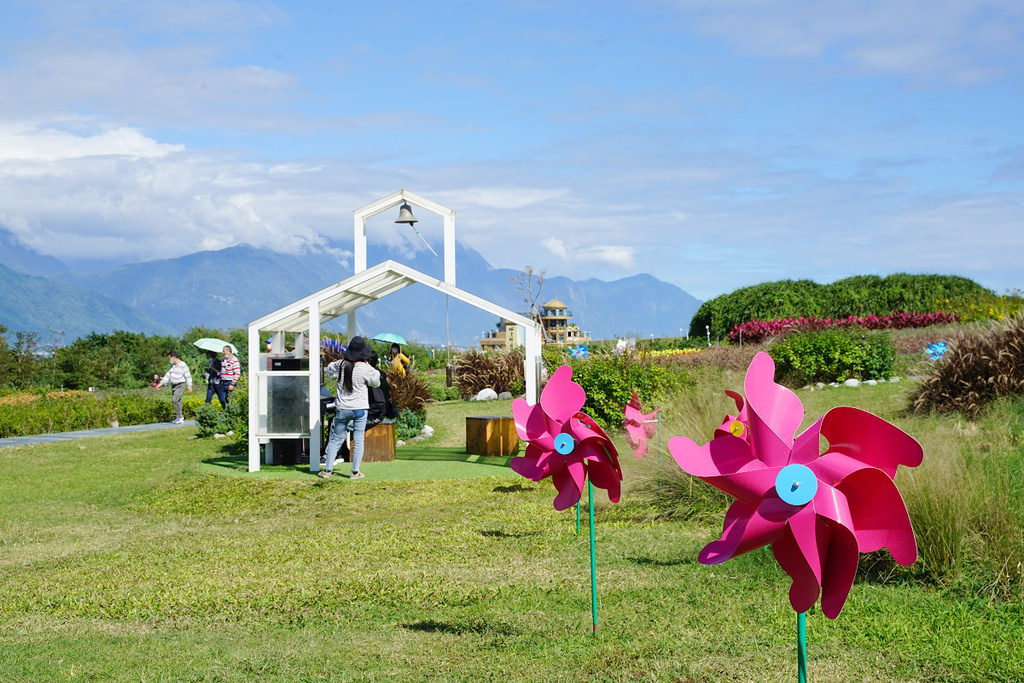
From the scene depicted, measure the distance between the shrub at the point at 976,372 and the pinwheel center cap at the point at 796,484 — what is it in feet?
30.3

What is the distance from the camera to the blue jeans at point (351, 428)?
11328 millimetres

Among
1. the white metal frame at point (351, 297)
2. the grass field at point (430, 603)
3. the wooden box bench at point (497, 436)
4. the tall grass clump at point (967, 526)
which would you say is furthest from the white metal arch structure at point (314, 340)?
the tall grass clump at point (967, 526)

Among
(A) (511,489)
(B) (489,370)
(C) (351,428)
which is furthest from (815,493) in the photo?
→ (B) (489,370)

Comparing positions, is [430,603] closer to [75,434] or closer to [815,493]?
[815,493]

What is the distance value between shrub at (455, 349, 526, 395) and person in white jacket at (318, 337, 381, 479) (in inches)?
334

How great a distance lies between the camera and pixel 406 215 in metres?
12.8

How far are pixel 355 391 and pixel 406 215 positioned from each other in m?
3.04

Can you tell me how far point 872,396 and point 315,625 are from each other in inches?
434

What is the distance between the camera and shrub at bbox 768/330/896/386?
17094mm

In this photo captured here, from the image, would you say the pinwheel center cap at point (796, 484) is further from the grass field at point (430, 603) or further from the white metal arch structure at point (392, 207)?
the white metal arch structure at point (392, 207)

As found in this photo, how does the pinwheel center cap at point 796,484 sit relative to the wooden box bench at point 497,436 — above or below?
above

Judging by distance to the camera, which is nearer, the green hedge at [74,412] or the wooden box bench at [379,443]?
the wooden box bench at [379,443]

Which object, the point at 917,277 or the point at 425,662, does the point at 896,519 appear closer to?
the point at 425,662

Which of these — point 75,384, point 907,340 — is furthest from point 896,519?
point 75,384
